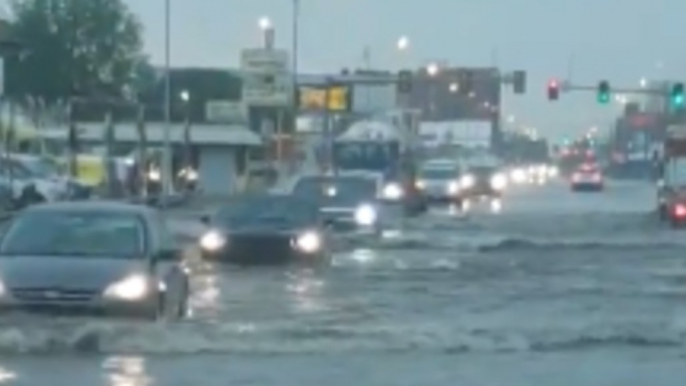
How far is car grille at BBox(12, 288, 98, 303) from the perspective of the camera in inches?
883

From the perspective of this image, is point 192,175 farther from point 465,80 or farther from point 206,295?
point 206,295

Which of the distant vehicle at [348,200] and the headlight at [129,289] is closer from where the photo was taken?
the headlight at [129,289]

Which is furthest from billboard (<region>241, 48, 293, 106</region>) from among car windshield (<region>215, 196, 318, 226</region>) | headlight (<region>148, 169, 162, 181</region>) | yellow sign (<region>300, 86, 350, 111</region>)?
car windshield (<region>215, 196, 318, 226</region>)

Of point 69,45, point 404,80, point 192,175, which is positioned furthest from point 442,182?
point 69,45

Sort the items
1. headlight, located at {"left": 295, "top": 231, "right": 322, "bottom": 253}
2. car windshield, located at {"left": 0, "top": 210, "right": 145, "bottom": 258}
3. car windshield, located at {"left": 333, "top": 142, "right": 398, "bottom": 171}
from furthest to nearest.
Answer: car windshield, located at {"left": 333, "top": 142, "right": 398, "bottom": 171}, headlight, located at {"left": 295, "top": 231, "right": 322, "bottom": 253}, car windshield, located at {"left": 0, "top": 210, "right": 145, "bottom": 258}

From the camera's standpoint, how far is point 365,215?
2090 inches

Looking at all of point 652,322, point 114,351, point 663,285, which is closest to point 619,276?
point 663,285

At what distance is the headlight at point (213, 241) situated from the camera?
4078cm

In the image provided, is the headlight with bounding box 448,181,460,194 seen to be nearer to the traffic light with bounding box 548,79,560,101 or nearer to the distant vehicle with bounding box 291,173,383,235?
the traffic light with bounding box 548,79,560,101

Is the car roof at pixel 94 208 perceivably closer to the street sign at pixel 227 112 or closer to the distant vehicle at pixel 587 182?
the street sign at pixel 227 112

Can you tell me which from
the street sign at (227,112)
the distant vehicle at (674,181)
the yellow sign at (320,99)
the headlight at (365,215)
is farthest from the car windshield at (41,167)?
the yellow sign at (320,99)

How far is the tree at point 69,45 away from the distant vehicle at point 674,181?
46.9m

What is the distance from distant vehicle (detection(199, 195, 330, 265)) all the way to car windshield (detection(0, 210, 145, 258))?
15.5 m

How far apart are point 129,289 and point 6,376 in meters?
4.21
